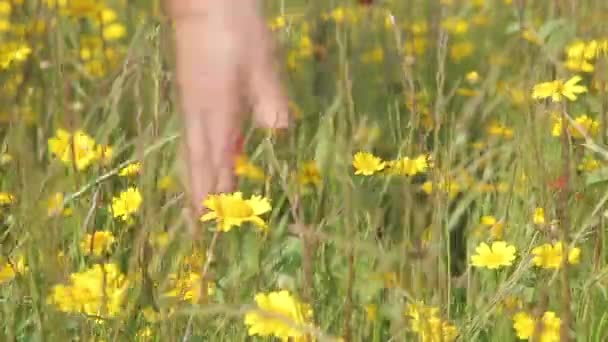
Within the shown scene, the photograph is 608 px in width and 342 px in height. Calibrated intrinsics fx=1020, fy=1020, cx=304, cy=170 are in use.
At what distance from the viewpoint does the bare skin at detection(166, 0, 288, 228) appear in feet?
4.92

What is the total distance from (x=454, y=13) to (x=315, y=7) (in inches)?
33.9

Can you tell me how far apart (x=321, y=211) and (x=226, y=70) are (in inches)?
10.0

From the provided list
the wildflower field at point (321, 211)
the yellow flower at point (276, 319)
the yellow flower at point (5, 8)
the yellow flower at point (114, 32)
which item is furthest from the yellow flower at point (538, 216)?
the yellow flower at point (114, 32)

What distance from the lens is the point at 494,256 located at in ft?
4.08

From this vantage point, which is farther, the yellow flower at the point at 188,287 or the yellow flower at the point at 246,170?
the yellow flower at the point at 246,170

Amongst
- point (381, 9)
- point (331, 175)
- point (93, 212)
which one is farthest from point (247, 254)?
point (381, 9)

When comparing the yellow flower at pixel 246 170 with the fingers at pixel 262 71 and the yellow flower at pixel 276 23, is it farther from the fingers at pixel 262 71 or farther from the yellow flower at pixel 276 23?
the yellow flower at pixel 276 23

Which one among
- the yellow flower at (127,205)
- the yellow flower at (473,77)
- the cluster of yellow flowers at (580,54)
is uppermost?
the cluster of yellow flowers at (580,54)

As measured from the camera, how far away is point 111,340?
99 cm

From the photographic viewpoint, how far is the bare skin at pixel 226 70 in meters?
1.50

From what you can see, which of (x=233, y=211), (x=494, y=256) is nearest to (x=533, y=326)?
(x=494, y=256)

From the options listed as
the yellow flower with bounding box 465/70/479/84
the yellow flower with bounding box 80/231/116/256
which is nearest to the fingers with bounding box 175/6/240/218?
the yellow flower with bounding box 80/231/116/256

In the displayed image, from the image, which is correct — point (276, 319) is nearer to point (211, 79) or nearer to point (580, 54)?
point (211, 79)

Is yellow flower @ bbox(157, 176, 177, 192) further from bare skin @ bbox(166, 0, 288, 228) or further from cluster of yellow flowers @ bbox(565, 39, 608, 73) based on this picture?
cluster of yellow flowers @ bbox(565, 39, 608, 73)
